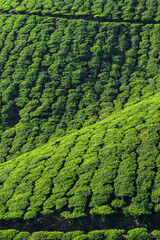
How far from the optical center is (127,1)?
48.3 m

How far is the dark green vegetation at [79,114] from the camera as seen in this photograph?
2142cm

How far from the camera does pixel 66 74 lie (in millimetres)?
38750

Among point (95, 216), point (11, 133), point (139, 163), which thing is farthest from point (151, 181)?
point (11, 133)

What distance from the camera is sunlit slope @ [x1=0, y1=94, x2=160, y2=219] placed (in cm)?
2080

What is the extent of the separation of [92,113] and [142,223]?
16.6 metres

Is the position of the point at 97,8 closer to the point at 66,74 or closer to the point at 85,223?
the point at 66,74

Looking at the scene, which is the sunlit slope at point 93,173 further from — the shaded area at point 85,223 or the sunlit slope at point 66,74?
the sunlit slope at point 66,74

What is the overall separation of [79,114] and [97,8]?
23.0m

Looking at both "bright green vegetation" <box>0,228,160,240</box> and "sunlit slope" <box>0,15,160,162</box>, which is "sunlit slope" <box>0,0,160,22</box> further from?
"bright green vegetation" <box>0,228,160,240</box>

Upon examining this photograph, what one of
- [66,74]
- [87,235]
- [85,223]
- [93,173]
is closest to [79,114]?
[66,74]

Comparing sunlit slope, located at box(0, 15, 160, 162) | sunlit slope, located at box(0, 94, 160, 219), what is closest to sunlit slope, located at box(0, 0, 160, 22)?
sunlit slope, located at box(0, 15, 160, 162)

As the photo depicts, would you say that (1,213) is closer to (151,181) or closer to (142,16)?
(151,181)

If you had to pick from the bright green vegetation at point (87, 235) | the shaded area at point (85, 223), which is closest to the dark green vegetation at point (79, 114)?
the bright green vegetation at point (87, 235)

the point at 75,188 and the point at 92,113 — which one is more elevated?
the point at 92,113
